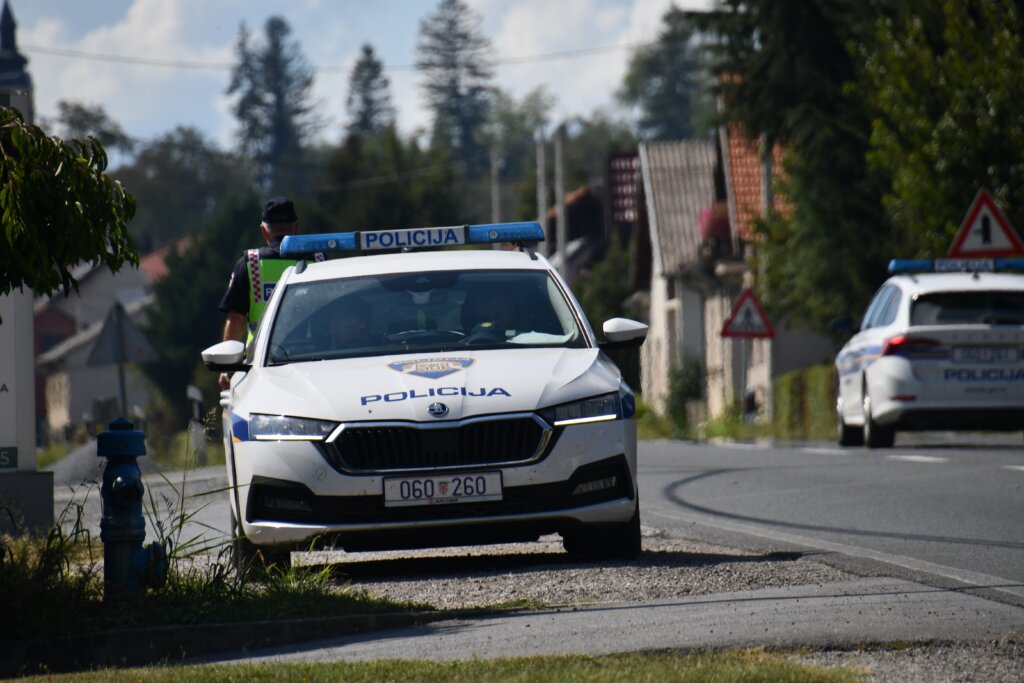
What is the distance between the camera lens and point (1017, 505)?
485 inches

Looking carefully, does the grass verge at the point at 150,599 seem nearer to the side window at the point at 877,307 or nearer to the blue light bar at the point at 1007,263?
the side window at the point at 877,307

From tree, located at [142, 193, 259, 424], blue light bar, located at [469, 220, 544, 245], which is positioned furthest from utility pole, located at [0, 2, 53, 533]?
tree, located at [142, 193, 259, 424]

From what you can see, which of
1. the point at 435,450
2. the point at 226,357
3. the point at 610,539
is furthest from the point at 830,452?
the point at 435,450

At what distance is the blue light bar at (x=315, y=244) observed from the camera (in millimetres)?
10727

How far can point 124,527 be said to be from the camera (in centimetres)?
821

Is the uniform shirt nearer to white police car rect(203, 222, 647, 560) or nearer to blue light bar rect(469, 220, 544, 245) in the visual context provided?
blue light bar rect(469, 220, 544, 245)

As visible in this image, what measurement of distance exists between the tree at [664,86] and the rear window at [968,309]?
118327 mm

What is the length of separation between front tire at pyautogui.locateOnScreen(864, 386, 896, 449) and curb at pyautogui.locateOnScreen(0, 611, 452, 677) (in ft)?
42.2

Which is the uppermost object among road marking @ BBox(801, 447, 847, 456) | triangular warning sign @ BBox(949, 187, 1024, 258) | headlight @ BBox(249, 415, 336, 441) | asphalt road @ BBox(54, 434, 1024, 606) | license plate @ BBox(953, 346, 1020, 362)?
triangular warning sign @ BBox(949, 187, 1024, 258)

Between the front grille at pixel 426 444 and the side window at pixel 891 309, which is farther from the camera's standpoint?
the side window at pixel 891 309

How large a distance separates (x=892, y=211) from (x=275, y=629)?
20.3 m

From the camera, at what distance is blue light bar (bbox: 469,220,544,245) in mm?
10750

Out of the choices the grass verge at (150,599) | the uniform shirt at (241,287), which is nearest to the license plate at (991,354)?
the uniform shirt at (241,287)

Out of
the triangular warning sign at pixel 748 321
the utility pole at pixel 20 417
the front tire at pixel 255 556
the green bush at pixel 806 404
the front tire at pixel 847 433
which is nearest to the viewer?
the front tire at pixel 255 556
